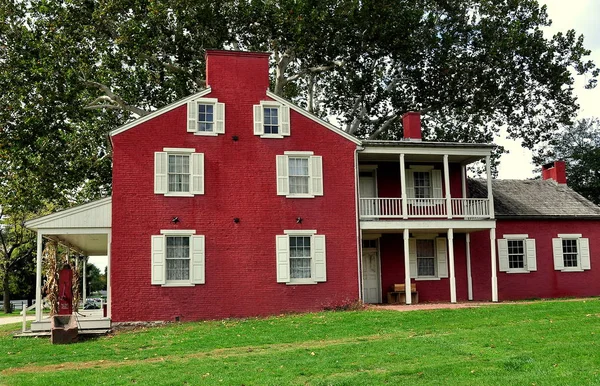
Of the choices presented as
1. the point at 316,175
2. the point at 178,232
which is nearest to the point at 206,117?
the point at 178,232

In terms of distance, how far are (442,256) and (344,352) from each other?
12729 mm

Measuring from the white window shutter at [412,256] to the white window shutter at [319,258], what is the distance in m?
4.04

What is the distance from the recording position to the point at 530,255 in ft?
87.3

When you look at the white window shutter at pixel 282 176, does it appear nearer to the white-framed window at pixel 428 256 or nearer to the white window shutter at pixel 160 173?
the white window shutter at pixel 160 173

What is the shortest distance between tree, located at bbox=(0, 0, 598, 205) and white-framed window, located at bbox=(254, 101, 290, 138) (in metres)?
6.73

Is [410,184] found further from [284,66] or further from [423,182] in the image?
[284,66]

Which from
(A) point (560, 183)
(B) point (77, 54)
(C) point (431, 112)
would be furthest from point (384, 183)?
(B) point (77, 54)

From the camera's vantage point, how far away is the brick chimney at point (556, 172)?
30.4 meters

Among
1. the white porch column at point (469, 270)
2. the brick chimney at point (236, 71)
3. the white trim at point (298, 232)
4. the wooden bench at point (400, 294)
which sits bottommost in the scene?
the wooden bench at point (400, 294)

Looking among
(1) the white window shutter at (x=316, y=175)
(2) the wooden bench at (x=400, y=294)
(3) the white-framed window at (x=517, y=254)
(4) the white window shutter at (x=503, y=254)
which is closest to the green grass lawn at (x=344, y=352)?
(2) the wooden bench at (x=400, y=294)

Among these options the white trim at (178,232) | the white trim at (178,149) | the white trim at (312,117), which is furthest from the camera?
the white trim at (312,117)

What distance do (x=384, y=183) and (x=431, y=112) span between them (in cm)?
1182

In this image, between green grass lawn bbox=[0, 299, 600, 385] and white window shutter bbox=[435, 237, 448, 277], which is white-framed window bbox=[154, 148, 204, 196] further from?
white window shutter bbox=[435, 237, 448, 277]

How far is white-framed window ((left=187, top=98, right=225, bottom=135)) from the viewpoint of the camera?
22344 millimetres
